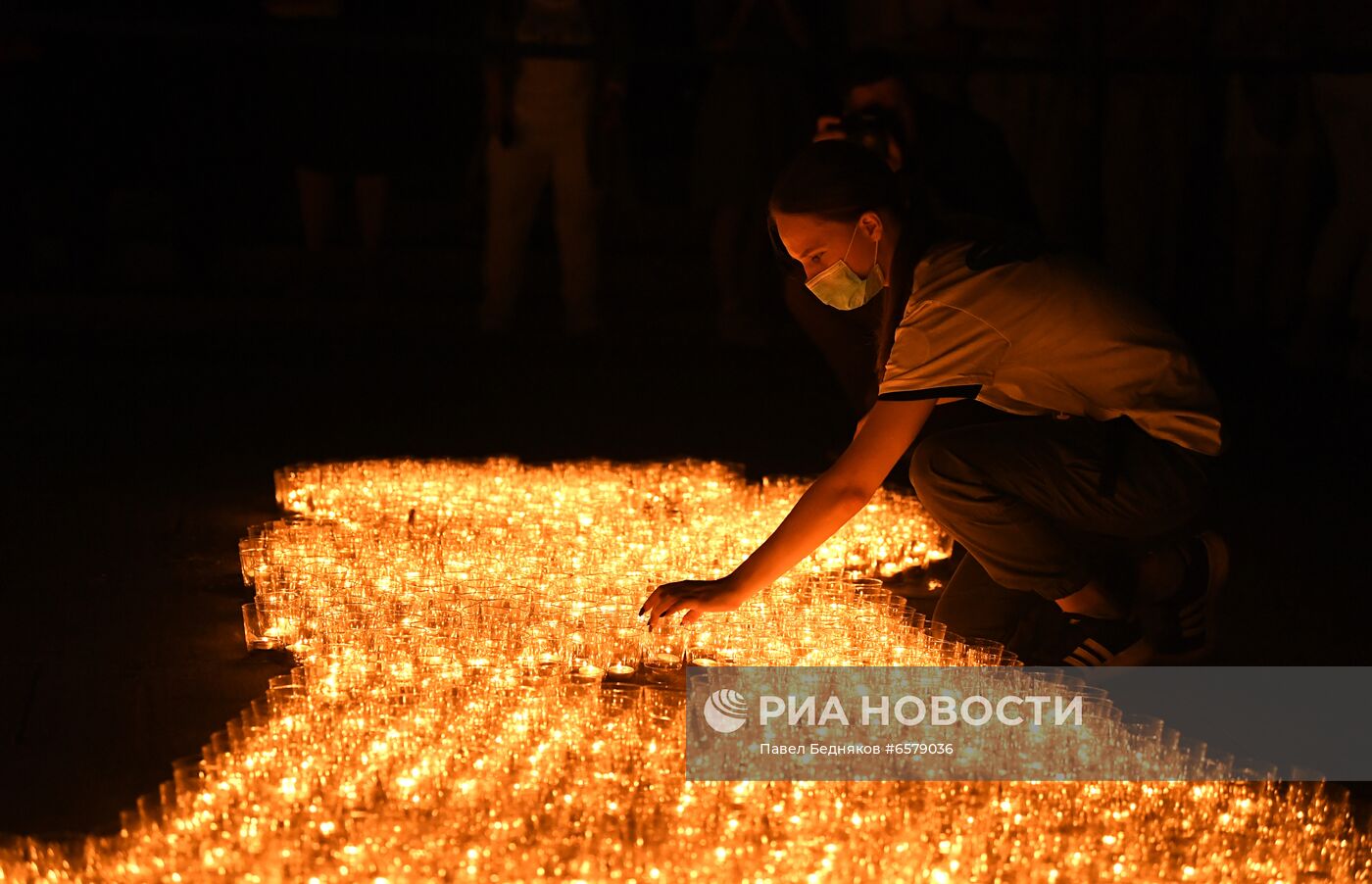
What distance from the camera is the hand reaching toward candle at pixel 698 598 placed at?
9.86 feet

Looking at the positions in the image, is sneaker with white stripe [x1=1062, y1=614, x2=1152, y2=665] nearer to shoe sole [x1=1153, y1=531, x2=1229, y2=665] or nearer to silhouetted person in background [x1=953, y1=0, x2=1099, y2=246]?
shoe sole [x1=1153, y1=531, x2=1229, y2=665]

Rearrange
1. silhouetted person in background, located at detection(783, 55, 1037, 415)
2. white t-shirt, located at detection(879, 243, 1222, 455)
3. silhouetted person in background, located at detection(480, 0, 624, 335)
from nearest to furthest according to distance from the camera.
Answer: white t-shirt, located at detection(879, 243, 1222, 455) → silhouetted person in background, located at detection(783, 55, 1037, 415) → silhouetted person in background, located at detection(480, 0, 624, 335)

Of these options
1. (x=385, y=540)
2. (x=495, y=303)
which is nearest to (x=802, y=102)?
(x=495, y=303)

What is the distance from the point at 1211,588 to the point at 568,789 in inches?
64.8

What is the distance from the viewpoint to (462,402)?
6.39 m

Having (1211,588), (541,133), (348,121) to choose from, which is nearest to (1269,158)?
(541,133)

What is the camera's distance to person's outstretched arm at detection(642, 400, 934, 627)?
304cm

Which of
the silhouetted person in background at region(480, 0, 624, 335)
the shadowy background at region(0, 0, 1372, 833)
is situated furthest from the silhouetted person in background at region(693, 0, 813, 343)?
the silhouetted person in background at region(480, 0, 624, 335)

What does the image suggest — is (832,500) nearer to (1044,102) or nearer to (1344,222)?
(1344,222)

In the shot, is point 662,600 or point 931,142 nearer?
point 662,600

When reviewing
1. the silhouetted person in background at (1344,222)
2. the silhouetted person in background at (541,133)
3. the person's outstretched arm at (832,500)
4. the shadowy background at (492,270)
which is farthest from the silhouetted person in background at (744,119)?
the person's outstretched arm at (832,500)

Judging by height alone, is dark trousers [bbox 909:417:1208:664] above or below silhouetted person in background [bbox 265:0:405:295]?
below

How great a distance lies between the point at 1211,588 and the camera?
3.59 metres

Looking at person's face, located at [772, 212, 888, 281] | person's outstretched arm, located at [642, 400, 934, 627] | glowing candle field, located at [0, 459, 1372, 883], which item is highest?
person's face, located at [772, 212, 888, 281]
